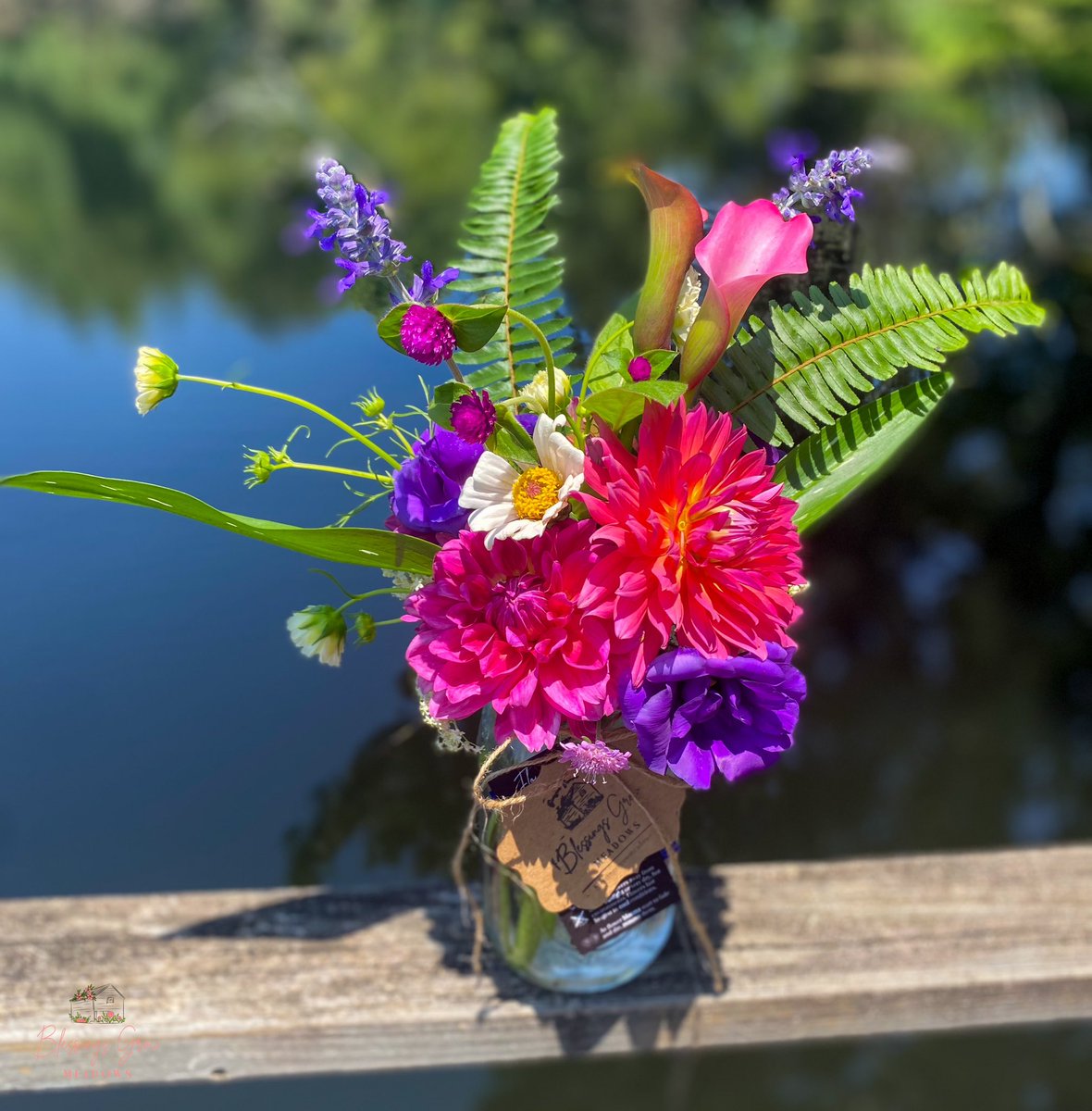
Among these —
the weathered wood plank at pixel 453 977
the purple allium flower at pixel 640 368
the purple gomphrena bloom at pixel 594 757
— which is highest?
the purple allium flower at pixel 640 368

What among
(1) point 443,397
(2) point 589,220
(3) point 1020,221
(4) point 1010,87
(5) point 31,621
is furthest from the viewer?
(4) point 1010,87

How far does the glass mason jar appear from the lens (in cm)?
61

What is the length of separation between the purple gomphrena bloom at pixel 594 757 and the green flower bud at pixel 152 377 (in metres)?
0.29

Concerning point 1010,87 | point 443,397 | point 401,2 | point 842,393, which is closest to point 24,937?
point 443,397

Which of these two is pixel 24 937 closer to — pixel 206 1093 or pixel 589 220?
pixel 206 1093

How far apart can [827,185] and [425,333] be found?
0.24m

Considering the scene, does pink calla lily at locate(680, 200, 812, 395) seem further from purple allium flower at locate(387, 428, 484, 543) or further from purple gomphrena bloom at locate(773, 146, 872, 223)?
purple allium flower at locate(387, 428, 484, 543)

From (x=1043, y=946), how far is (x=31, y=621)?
910 mm

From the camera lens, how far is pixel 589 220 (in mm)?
1716

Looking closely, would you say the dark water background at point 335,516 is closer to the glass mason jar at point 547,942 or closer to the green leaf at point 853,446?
the glass mason jar at point 547,942

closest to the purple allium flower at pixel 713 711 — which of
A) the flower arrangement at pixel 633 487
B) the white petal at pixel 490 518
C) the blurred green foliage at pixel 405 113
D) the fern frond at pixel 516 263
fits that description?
the flower arrangement at pixel 633 487

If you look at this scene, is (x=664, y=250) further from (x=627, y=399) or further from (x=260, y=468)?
(x=260, y=468)

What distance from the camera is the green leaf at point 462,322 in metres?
0.41

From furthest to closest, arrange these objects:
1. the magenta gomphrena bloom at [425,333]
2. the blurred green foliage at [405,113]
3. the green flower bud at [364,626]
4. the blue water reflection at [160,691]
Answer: the blurred green foliage at [405,113] → the blue water reflection at [160,691] → the green flower bud at [364,626] → the magenta gomphrena bloom at [425,333]
